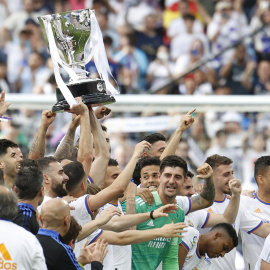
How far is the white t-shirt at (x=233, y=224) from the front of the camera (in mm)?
8008

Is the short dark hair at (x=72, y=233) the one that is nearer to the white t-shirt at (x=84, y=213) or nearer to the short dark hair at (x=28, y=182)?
the short dark hair at (x=28, y=182)

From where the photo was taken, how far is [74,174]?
6738mm

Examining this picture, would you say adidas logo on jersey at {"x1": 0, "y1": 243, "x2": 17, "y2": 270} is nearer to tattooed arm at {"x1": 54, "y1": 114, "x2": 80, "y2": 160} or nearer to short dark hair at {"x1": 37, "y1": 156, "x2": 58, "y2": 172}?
short dark hair at {"x1": 37, "y1": 156, "x2": 58, "y2": 172}

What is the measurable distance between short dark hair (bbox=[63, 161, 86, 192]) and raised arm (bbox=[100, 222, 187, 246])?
1.58 ft

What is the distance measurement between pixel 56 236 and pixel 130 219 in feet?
4.35

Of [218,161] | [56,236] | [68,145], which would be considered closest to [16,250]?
[56,236]

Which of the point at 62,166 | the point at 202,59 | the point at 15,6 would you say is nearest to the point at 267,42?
the point at 202,59

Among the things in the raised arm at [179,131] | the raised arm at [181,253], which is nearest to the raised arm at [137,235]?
the raised arm at [181,253]

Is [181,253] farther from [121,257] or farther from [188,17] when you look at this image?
[188,17]

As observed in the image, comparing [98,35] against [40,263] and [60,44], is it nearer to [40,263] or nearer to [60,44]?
[60,44]

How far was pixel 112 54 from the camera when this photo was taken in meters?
14.5

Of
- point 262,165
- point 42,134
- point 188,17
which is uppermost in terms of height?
point 188,17

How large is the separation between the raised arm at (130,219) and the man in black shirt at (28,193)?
44.6 inches

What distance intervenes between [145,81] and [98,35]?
6.77 meters
